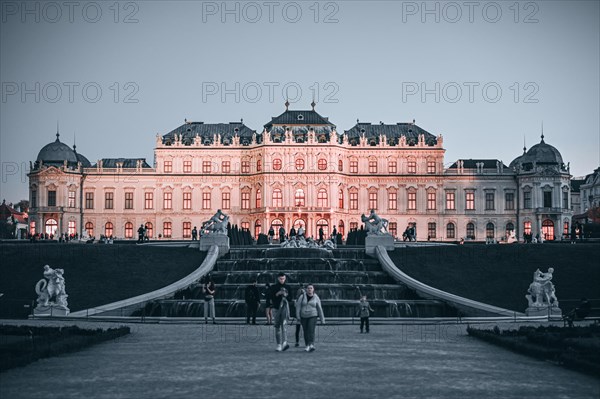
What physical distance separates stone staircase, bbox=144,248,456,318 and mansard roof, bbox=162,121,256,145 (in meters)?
43.3

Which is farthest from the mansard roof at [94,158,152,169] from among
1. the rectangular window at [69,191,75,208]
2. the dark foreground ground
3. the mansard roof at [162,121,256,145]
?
the dark foreground ground

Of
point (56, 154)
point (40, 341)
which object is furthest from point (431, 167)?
point (40, 341)

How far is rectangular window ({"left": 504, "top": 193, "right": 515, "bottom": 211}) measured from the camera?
93250 millimetres

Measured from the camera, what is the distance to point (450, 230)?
93250 millimetres

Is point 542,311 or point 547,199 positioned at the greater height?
point 547,199

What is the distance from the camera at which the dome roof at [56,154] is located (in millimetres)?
92312

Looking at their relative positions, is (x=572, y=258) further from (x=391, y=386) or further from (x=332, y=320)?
(x=391, y=386)

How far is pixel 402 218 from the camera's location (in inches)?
3632

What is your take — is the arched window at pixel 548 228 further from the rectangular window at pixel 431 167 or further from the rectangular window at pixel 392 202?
the rectangular window at pixel 392 202

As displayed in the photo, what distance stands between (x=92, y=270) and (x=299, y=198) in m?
46.2

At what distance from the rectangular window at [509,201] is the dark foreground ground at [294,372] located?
71.5 metres

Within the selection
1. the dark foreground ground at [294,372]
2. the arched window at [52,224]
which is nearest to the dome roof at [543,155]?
the arched window at [52,224]

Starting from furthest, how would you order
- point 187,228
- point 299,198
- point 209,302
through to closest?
point 187,228 → point 299,198 → point 209,302

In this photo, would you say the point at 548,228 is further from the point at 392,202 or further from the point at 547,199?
the point at 392,202
